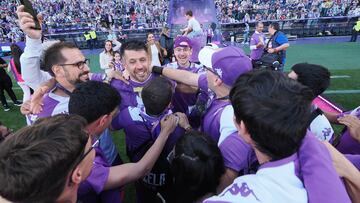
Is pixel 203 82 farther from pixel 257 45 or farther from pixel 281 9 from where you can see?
pixel 281 9

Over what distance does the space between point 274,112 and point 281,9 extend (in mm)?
27368

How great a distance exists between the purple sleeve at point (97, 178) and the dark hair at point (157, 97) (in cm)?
67

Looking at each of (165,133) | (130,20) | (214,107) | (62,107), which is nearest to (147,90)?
(165,133)

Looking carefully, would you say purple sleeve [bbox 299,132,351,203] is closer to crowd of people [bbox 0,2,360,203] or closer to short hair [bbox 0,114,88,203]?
crowd of people [bbox 0,2,360,203]

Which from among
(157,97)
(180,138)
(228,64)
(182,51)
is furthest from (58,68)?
(182,51)

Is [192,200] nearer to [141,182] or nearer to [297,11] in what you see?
[141,182]

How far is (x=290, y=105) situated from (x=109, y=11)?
91.4ft

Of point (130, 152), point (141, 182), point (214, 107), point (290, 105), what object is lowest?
point (141, 182)

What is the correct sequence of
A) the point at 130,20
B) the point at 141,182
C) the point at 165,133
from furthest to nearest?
1. the point at 130,20
2. the point at 141,182
3. the point at 165,133

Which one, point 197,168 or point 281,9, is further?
point 281,9

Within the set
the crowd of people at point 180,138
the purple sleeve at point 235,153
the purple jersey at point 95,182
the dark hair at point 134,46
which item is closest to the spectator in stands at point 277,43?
the crowd of people at point 180,138

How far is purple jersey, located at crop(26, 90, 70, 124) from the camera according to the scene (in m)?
2.79

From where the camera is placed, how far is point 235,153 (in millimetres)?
1829

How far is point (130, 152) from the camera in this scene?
111 inches
